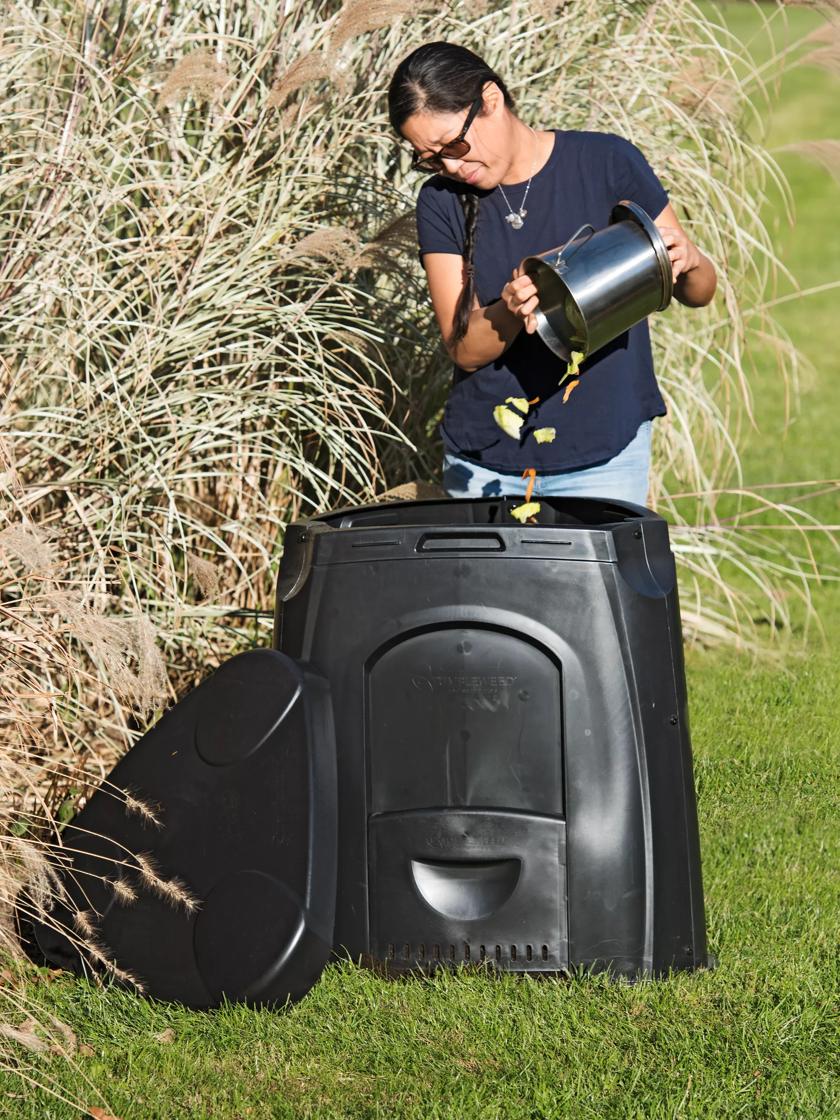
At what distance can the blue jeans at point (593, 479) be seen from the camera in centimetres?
323

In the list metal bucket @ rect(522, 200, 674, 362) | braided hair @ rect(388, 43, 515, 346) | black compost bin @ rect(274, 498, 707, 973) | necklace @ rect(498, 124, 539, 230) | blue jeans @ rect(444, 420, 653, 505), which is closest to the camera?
black compost bin @ rect(274, 498, 707, 973)

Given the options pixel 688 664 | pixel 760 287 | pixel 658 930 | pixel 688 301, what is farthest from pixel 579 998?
pixel 760 287

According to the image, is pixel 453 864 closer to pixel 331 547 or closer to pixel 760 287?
pixel 331 547

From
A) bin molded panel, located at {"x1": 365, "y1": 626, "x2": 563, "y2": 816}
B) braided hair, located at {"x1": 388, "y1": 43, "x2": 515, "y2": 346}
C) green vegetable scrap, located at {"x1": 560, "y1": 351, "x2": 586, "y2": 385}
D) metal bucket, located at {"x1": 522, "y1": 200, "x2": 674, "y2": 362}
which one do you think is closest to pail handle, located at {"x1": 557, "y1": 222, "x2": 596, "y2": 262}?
metal bucket, located at {"x1": 522, "y1": 200, "x2": 674, "y2": 362}

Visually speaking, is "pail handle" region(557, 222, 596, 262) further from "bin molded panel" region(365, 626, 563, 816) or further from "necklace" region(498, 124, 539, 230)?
"bin molded panel" region(365, 626, 563, 816)

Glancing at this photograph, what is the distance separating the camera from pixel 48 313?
3.79 m

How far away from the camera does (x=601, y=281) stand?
9.53 feet

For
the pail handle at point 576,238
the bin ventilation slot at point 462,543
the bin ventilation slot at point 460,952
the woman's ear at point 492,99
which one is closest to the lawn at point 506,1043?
the bin ventilation slot at point 460,952

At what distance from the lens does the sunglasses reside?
3031mm

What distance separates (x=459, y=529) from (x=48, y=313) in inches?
62.7

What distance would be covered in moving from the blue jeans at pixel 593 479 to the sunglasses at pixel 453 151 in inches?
25.6

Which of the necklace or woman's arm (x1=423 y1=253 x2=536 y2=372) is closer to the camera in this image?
woman's arm (x1=423 y1=253 x2=536 y2=372)

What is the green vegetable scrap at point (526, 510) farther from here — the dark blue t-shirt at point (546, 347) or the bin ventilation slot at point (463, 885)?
the bin ventilation slot at point (463, 885)

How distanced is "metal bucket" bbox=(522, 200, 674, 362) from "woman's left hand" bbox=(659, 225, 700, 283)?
42 mm
